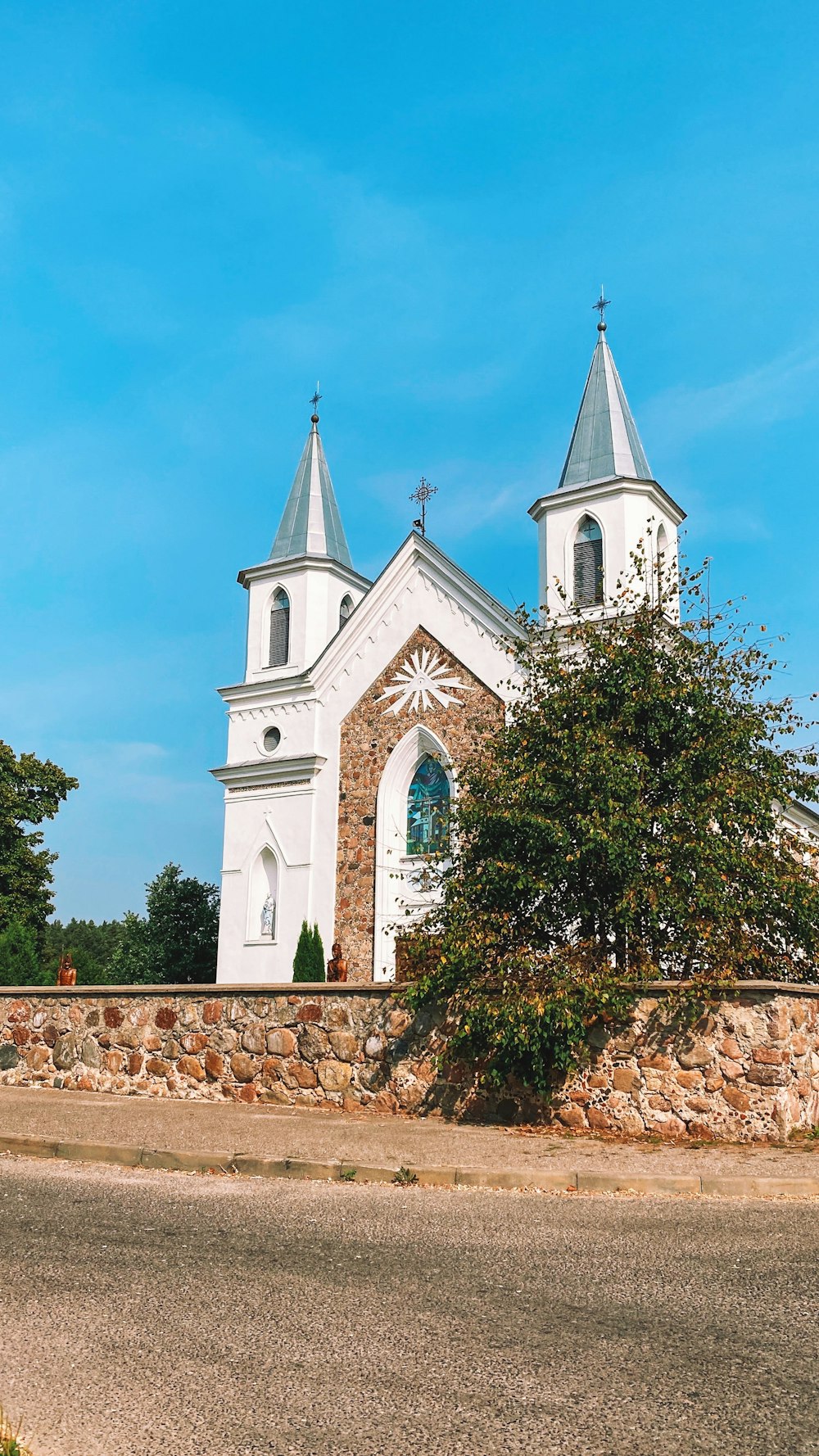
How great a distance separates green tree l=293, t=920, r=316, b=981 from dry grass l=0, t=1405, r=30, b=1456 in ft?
62.3

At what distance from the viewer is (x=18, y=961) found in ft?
86.9

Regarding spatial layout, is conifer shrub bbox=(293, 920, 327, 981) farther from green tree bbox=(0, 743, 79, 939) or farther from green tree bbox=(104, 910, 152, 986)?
green tree bbox=(0, 743, 79, 939)

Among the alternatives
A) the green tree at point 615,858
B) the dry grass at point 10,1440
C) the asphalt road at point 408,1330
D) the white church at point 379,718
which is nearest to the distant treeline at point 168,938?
the white church at point 379,718

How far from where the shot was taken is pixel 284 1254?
5520 millimetres

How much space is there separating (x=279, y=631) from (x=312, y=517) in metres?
3.09

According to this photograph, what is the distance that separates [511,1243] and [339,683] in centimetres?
1899

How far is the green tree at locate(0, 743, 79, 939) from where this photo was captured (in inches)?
1380

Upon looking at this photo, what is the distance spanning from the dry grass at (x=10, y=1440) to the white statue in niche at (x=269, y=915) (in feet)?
68.4

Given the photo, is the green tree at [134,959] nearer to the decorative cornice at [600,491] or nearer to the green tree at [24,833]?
the green tree at [24,833]

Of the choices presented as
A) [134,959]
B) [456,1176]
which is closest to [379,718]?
[134,959]

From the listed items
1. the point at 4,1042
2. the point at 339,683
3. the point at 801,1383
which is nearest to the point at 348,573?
the point at 339,683

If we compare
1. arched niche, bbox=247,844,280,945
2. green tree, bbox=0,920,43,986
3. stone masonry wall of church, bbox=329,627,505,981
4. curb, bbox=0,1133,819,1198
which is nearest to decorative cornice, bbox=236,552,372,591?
stone masonry wall of church, bbox=329,627,505,981

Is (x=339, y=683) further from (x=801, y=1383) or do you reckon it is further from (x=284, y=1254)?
(x=801, y=1383)

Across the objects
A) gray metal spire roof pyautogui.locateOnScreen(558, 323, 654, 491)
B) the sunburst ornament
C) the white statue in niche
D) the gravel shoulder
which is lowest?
the gravel shoulder
